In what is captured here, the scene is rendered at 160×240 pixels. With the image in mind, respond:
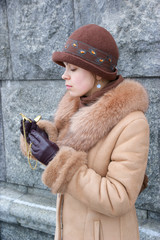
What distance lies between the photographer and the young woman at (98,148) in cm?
121

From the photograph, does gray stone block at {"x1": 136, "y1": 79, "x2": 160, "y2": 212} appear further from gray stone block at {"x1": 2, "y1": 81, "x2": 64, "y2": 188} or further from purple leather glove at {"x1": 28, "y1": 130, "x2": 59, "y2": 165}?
purple leather glove at {"x1": 28, "y1": 130, "x2": 59, "y2": 165}

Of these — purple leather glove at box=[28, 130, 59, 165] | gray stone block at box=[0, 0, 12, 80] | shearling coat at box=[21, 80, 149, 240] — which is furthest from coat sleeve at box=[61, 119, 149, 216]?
gray stone block at box=[0, 0, 12, 80]

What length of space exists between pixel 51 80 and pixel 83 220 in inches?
54.7

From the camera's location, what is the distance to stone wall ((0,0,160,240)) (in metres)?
1.90

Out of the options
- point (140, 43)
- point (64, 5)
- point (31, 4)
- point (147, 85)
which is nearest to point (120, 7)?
point (140, 43)

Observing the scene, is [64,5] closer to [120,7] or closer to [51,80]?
[120,7]

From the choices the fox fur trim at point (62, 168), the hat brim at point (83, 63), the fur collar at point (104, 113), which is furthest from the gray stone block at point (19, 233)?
the hat brim at point (83, 63)

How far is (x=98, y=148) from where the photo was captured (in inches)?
52.6

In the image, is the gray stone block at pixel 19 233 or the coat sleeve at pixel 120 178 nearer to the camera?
the coat sleeve at pixel 120 178

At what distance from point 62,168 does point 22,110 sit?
1.41 metres

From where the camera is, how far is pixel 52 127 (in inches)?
67.6

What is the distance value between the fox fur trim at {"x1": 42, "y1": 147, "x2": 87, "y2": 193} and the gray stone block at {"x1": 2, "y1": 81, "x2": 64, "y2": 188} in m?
1.12

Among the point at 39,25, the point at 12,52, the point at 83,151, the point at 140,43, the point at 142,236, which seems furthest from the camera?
the point at 12,52

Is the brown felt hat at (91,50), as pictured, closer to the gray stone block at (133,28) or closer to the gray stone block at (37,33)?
the gray stone block at (133,28)
